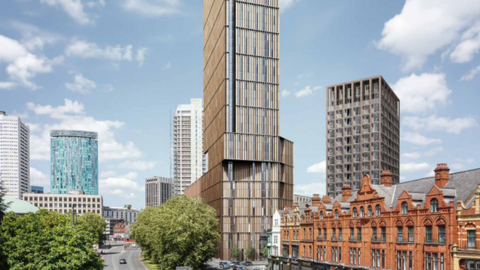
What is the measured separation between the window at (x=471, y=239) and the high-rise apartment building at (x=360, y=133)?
4078 inches

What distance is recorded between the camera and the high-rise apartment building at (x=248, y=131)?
128m

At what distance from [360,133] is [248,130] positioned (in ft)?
151

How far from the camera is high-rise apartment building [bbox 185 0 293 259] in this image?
128250 millimetres

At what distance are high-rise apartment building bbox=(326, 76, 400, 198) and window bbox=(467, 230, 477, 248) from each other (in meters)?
104

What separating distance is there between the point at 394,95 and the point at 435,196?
12788cm

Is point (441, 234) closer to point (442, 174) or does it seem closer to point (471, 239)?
point (471, 239)

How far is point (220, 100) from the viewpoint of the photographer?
13600 centimetres

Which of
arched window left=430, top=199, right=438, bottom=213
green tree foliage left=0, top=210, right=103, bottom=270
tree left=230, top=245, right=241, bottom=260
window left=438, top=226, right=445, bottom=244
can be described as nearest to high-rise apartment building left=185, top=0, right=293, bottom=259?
tree left=230, top=245, right=241, bottom=260

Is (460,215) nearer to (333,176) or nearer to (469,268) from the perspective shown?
(469,268)

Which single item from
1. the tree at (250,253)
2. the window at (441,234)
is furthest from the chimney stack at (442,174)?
the tree at (250,253)

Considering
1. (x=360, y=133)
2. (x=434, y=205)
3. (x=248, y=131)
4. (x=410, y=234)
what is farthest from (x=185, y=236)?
(x=360, y=133)

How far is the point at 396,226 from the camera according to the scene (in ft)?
183

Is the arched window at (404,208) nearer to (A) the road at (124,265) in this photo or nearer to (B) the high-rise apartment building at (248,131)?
(A) the road at (124,265)

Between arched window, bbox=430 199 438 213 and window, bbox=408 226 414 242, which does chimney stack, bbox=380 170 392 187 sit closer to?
window, bbox=408 226 414 242
